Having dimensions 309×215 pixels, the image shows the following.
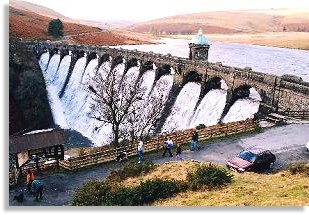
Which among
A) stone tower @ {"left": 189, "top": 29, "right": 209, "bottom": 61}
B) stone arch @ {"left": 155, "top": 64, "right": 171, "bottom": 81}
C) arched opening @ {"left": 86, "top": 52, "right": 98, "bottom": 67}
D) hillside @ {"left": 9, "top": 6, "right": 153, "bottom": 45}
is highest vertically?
hillside @ {"left": 9, "top": 6, "right": 153, "bottom": 45}

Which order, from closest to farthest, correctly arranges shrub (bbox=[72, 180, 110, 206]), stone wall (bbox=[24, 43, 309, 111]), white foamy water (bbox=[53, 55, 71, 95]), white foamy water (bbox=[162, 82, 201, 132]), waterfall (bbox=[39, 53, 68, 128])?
shrub (bbox=[72, 180, 110, 206]) → stone wall (bbox=[24, 43, 309, 111]) → white foamy water (bbox=[162, 82, 201, 132]) → waterfall (bbox=[39, 53, 68, 128]) → white foamy water (bbox=[53, 55, 71, 95])

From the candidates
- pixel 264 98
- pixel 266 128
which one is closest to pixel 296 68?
pixel 264 98

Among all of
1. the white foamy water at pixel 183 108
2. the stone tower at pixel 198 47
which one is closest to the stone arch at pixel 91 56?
the stone tower at pixel 198 47

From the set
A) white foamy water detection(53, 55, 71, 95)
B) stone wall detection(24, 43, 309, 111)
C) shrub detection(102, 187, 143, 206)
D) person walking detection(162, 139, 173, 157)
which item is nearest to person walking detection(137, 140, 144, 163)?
person walking detection(162, 139, 173, 157)

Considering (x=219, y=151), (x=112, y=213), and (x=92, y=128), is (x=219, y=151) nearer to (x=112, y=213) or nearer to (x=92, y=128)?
(x=112, y=213)

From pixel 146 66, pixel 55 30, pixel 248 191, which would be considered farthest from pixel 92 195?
pixel 55 30

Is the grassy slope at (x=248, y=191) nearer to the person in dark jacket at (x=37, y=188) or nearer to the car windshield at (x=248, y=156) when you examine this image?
the car windshield at (x=248, y=156)

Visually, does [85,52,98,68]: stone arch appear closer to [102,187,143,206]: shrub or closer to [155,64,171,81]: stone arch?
[155,64,171,81]: stone arch
